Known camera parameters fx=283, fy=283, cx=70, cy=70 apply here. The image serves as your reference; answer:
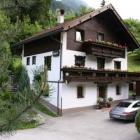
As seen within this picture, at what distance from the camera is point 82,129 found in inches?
701

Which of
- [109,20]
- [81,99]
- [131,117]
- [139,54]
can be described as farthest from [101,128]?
[139,54]

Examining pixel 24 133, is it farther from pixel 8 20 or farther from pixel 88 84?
pixel 8 20

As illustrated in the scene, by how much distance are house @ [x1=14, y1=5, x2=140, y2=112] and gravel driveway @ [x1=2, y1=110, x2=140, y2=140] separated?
2469mm

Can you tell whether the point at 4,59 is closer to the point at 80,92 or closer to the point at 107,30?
the point at 80,92

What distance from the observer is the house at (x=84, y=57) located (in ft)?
75.2

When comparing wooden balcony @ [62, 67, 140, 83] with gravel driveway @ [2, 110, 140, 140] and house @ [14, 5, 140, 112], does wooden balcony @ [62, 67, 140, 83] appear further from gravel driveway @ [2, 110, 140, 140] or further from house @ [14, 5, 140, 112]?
gravel driveway @ [2, 110, 140, 140]

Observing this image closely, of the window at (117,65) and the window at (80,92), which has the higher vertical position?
the window at (117,65)

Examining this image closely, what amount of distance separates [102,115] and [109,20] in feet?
34.0

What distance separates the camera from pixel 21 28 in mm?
3223

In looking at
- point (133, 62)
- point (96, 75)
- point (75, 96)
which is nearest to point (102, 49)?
point (96, 75)

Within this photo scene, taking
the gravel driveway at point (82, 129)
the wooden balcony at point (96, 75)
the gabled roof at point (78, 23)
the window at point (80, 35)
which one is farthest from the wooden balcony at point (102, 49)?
the gravel driveway at point (82, 129)

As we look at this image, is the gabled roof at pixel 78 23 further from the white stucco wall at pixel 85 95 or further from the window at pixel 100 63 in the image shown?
the white stucco wall at pixel 85 95

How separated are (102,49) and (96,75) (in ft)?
7.81

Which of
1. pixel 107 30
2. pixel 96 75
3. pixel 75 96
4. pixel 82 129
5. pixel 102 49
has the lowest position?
pixel 82 129
